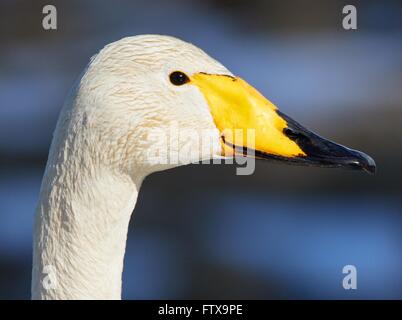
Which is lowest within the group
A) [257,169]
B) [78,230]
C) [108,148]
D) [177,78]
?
[78,230]

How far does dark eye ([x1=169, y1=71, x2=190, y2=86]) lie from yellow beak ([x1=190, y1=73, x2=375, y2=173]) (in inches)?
1.7

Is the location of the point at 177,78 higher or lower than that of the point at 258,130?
higher

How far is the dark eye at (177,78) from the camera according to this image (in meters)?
3.71

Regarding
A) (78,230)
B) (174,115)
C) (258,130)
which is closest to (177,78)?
(174,115)

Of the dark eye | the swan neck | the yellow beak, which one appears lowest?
the swan neck

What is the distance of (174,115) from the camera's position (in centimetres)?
373

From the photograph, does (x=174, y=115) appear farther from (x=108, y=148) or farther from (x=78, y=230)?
(x=78, y=230)

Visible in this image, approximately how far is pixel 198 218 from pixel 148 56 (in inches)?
305

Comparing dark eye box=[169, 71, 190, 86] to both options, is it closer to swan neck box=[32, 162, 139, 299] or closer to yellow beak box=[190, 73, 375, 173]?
yellow beak box=[190, 73, 375, 173]

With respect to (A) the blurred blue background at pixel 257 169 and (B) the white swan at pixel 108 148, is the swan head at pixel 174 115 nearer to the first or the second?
(B) the white swan at pixel 108 148

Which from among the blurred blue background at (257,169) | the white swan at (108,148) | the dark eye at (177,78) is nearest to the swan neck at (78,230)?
the white swan at (108,148)

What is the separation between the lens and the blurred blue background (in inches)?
411

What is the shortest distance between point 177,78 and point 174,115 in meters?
0.12

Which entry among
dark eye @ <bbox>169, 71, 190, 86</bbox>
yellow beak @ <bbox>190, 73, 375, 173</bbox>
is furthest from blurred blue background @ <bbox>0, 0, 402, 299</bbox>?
dark eye @ <bbox>169, 71, 190, 86</bbox>
